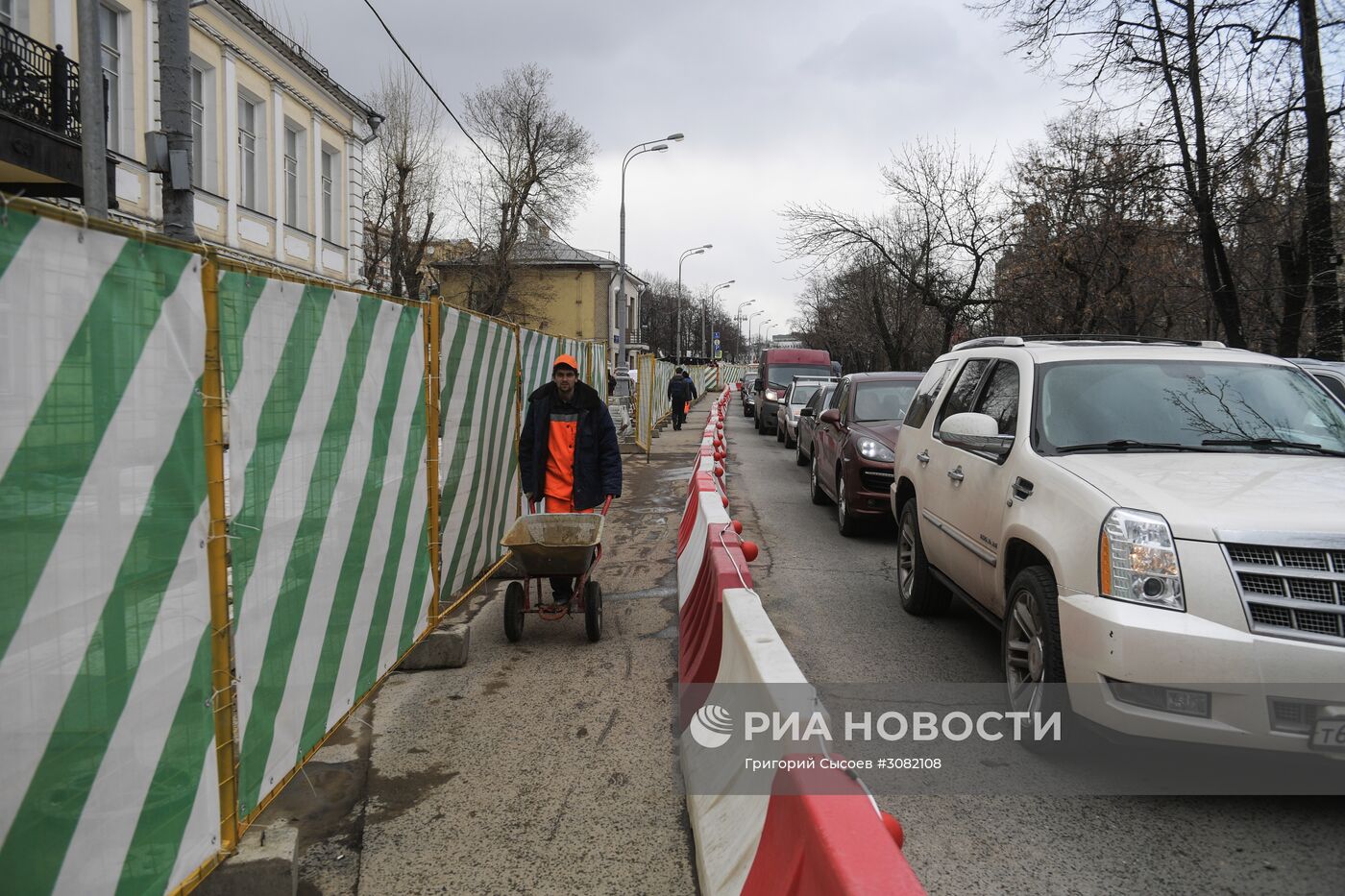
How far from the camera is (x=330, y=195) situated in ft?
99.2

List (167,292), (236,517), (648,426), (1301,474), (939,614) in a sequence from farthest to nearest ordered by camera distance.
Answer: (648,426)
(939,614)
(1301,474)
(236,517)
(167,292)

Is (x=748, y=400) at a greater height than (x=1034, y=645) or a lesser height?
greater

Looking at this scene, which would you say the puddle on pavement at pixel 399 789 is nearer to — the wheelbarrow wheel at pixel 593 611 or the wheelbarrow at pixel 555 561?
the wheelbarrow at pixel 555 561

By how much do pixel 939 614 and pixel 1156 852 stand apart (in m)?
3.63

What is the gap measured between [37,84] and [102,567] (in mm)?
16171

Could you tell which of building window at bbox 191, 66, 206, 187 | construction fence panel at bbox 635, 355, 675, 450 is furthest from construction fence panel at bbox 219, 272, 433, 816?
building window at bbox 191, 66, 206, 187

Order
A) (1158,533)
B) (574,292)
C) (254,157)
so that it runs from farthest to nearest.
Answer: (574,292)
(254,157)
(1158,533)

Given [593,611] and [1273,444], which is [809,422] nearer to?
[593,611]

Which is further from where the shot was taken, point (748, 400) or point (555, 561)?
point (748, 400)

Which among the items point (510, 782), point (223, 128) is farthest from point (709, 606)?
point (223, 128)

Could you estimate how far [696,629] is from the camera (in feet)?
18.3

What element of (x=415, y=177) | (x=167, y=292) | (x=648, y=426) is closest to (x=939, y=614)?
(x=167, y=292)

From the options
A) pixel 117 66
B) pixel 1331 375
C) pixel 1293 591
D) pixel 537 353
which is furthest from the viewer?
pixel 117 66

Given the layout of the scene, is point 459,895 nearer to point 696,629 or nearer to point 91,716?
point 91,716
